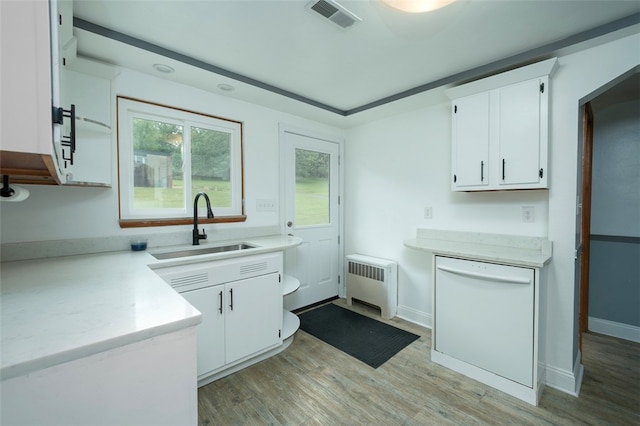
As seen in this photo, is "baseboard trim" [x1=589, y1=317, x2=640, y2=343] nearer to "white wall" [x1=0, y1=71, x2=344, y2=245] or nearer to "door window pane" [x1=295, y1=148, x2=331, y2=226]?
"door window pane" [x1=295, y1=148, x2=331, y2=226]

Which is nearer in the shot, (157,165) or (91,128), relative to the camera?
(91,128)

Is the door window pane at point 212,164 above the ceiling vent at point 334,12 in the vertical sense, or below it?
below

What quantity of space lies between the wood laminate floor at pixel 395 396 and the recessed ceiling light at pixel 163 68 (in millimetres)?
2389

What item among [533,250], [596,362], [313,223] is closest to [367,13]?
[533,250]

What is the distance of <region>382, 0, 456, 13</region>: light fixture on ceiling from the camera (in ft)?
4.49

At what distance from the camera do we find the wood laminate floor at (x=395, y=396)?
1677 mm

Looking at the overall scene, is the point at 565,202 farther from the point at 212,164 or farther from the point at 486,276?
the point at 212,164

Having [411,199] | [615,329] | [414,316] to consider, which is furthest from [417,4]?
[615,329]

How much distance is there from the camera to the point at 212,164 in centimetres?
265

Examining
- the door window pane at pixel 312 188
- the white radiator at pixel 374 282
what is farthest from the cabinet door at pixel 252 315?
the white radiator at pixel 374 282

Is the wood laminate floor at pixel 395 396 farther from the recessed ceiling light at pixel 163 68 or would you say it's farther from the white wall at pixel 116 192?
the recessed ceiling light at pixel 163 68

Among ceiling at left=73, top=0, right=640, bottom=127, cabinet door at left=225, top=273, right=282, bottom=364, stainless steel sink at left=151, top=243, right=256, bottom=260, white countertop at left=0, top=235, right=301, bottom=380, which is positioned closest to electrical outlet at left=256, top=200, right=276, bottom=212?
stainless steel sink at left=151, top=243, right=256, bottom=260

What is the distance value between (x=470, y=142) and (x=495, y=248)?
91 cm

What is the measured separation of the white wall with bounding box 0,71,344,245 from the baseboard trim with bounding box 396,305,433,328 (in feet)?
5.69
